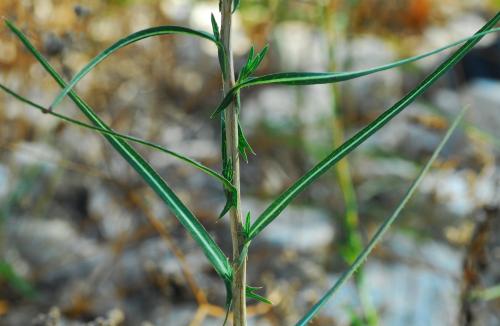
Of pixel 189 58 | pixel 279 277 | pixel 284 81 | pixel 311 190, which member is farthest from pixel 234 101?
pixel 189 58

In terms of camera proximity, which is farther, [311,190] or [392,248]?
[311,190]

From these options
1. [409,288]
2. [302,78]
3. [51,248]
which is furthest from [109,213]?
[302,78]

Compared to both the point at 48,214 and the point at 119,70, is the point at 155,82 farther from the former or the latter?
the point at 48,214

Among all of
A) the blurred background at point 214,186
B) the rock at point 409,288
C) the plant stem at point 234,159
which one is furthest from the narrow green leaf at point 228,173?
the rock at point 409,288

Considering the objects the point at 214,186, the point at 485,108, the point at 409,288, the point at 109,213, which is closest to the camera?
the point at 409,288

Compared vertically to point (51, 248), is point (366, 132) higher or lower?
lower

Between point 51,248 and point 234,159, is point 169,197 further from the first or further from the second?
point 51,248
